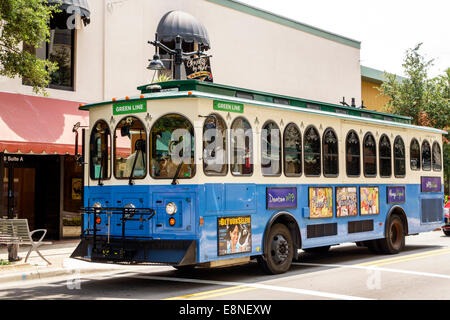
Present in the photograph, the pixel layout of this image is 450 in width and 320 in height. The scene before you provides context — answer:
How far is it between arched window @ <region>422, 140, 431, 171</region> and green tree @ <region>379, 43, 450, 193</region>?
11.9 meters

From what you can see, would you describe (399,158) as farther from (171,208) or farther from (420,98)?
(420,98)

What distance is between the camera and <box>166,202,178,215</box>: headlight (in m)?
9.25

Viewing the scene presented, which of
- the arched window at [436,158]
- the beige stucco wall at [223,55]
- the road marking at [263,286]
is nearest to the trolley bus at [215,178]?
the road marking at [263,286]

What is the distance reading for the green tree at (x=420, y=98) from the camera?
27078 mm

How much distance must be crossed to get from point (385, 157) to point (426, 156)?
7.88 feet

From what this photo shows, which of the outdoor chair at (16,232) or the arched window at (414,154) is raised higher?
the arched window at (414,154)

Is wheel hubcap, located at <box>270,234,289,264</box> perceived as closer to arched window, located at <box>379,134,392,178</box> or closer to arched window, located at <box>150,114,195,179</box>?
arched window, located at <box>150,114,195,179</box>

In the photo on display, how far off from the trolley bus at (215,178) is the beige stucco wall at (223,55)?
23.4 ft

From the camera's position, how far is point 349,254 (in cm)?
1452

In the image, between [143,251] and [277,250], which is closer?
[143,251]

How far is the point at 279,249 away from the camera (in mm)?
10758

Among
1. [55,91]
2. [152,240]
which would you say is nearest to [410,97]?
[55,91]

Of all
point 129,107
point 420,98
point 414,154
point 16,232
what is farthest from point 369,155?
point 420,98

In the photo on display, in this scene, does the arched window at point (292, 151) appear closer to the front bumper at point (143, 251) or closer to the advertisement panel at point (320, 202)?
the advertisement panel at point (320, 202)
